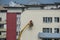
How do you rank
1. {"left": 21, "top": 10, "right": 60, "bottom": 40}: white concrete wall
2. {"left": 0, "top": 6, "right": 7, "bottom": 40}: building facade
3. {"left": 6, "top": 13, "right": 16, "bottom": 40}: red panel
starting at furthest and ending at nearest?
1. {"left": 0, "top": 6, "right": 7, "bottom": 40}: building facade
2. {"left": 6, "top": 13, "right": 16, "bottom": 40}: red panel
3. {"left": 21, "top": 10, "right": 60, "bottom": 40}: white concrete wall

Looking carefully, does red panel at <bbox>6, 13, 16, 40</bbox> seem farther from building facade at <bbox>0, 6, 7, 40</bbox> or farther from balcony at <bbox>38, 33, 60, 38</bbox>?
balcony at <bbox>38, 33, 60, 38</bbox>

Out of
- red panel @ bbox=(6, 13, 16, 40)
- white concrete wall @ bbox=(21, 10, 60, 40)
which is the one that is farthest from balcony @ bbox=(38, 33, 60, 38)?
red panel @ bbox=(6, 13, 16, 40)

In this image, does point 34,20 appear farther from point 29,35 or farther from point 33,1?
point 33,1

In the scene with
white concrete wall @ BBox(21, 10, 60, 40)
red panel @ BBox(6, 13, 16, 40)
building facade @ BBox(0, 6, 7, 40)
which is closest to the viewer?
white concrete wall @ BBox(21, 10, 60, 40)

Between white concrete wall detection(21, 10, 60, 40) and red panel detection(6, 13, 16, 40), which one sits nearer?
white concrete wall detection(21, 10, 60, 40)

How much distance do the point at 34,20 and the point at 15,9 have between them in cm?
1684

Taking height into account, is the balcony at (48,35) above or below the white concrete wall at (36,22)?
below

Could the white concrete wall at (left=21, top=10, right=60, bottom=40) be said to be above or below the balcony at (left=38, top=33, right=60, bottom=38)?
above

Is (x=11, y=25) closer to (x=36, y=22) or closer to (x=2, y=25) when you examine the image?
(x=2, y=25)

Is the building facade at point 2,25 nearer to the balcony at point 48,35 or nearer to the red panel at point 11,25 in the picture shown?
the red panel at point 11,25

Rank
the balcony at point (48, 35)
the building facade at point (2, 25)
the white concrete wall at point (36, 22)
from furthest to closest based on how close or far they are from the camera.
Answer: the building facade at point (2, 25), the white concrete wall at point (36, 22), the balcony at point (48, 35)

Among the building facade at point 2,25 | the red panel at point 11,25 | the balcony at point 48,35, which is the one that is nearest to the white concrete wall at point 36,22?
the balcony at point 48,35

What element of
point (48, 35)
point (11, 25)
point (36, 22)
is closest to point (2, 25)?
point (11, 25)

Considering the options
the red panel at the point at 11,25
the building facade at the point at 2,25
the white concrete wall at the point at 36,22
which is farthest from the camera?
the building facade at the point at 2,25
